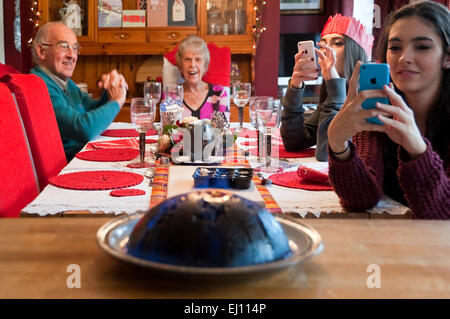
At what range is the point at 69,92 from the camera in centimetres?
296

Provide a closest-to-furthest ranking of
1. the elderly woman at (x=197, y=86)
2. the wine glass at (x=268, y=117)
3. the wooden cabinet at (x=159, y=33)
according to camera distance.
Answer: the wine glass at (x=268, y=117) → the elderly woman at (x=197, y=86) → the wooden cabinet at (x=159, y=33)

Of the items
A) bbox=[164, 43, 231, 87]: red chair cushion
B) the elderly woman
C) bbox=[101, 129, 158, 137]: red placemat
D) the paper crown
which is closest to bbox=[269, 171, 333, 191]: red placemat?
the paper crown

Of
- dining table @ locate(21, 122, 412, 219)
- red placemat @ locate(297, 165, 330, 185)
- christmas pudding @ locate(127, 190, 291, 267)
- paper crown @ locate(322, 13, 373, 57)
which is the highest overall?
paper crown @ locate(322, 13, 373, 57)

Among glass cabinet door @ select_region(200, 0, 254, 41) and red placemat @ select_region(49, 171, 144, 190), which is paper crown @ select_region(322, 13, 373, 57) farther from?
glass cabinet door @ select_region(200, 0, 254, 41)

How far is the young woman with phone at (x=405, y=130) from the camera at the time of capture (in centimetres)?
119

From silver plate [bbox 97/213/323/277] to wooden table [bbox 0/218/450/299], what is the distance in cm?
2

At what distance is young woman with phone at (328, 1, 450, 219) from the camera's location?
1.19 metres

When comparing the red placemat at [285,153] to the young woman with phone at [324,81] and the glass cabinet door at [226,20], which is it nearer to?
the young woman with phone at [324,81]

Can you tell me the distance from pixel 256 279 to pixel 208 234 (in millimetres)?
60

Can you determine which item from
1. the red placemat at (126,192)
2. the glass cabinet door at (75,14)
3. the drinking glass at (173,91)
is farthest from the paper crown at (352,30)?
the glass cabinet door at (75,14)

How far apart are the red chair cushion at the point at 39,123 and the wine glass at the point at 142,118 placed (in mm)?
440

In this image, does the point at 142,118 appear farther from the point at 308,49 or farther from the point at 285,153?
the point at 308,49

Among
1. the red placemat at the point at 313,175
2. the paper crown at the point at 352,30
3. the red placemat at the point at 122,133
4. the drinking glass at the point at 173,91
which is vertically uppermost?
the paper crown at the point at 352,30
